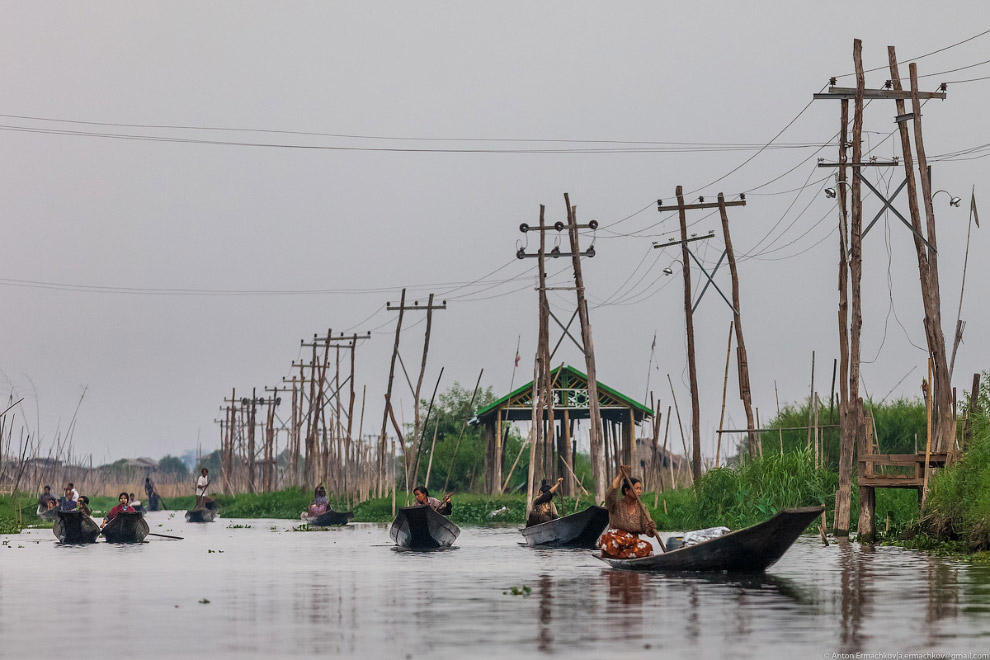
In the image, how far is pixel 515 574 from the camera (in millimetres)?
21531

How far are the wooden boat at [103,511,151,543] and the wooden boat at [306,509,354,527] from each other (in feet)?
44.0

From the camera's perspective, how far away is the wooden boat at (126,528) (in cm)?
3556

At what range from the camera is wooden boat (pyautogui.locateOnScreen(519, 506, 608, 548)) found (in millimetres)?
30344

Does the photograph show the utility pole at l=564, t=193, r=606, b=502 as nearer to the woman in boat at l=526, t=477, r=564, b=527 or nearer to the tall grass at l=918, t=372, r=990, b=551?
the woman in boat at l=526, t=477, r=564, b=527

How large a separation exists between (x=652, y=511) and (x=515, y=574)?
17414 millimetres

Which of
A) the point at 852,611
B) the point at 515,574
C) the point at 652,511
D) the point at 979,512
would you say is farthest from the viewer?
the point at 652,511

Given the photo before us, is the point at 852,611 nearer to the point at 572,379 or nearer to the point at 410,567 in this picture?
the point at 410,567

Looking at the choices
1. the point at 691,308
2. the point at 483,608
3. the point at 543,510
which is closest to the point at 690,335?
the point at 691,308

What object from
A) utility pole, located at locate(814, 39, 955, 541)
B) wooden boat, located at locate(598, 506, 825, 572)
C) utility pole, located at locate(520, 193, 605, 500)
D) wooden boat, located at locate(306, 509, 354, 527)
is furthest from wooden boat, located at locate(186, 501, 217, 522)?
wooden boat, located at locate(598, 506, 825, 572)

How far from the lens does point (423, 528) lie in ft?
102

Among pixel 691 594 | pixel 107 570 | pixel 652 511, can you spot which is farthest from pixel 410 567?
pixel 652 511

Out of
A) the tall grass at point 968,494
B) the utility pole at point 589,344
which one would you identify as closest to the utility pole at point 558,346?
the utility pole at point 589,344

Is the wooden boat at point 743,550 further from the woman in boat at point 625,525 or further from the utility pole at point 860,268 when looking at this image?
the utility pole at point 860,268

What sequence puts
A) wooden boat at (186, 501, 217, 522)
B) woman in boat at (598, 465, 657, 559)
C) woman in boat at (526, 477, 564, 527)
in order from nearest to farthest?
woman in boat at (598, 465, 657, 559) < woman in boat at (526, 477, 564, 527) < wooden boat at (186, 501, 217, 522)
